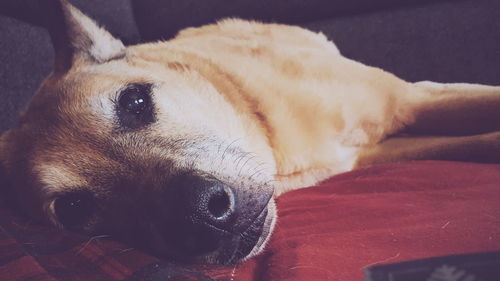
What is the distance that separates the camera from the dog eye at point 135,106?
1627 millimetres

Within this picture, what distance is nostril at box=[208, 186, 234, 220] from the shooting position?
46.8 inches

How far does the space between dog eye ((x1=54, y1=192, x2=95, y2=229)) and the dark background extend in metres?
1.23

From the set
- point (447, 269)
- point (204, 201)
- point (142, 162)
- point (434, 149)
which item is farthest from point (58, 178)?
point (434, 149)

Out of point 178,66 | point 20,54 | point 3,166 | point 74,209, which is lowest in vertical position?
point 74,209

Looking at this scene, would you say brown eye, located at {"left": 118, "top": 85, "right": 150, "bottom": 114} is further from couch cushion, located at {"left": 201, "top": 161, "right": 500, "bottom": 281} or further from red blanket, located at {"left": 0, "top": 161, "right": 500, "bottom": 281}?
couch cushion, located at {"left": 201, "top": 161, "right": 500, "bottom": 281}

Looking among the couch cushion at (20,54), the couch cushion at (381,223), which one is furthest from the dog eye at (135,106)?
the couch cushion at (20,54)

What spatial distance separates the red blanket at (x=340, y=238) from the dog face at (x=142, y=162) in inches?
3.7

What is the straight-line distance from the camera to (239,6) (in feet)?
10.6

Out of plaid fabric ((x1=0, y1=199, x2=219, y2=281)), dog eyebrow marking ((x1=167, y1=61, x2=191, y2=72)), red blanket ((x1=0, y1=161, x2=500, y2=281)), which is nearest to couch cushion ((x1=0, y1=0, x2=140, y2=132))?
dog eyebrow marking ((x1=167, y1=61, x2=191, y2=72))

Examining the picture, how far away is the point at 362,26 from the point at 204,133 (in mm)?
2063

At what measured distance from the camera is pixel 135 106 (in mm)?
1677

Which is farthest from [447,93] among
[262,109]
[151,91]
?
[151,91]

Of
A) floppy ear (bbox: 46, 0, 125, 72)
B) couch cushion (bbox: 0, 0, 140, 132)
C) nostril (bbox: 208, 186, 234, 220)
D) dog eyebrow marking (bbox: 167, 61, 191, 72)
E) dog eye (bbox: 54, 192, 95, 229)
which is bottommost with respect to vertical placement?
nostril (bbox: 208, 186, 234, 220)

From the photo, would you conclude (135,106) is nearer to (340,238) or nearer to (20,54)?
(340,238)
